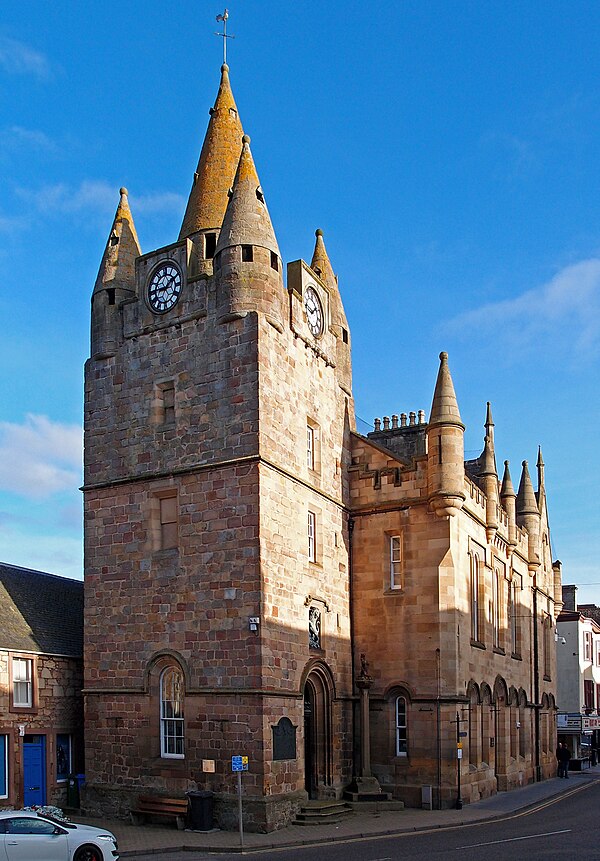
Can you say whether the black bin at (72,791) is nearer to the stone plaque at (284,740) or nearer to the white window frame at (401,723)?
the stone plaque at (284,740)

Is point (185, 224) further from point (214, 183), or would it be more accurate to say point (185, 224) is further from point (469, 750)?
point (469, 750)

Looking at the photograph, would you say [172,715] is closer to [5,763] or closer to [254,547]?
[5,763]

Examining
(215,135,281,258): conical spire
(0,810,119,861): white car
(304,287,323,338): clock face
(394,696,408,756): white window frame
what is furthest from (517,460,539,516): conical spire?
(0,810,119,861): white car

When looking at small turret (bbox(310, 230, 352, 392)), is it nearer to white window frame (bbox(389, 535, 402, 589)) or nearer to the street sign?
white window frame (bbox(389, 535, 402, 589))

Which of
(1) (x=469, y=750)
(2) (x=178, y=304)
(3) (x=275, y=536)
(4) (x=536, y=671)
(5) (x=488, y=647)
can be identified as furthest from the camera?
(4) (x=536, y=671)

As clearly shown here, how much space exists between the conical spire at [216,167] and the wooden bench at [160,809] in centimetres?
1533

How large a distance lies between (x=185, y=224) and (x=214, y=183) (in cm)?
149

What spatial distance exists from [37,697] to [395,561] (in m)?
10.9

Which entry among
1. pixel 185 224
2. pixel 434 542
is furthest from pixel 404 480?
pixel 185 224

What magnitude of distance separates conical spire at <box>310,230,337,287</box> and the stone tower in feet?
7.10

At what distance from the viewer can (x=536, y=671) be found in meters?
41.8

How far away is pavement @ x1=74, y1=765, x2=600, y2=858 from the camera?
21391mm

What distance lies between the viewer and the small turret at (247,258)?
26250mm

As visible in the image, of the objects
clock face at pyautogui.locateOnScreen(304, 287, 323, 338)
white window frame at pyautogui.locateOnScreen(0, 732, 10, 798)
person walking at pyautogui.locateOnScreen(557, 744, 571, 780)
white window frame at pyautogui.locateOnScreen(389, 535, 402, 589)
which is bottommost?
person walking at pyautogui.locateOnScreen(557, 744, 571, 780)
